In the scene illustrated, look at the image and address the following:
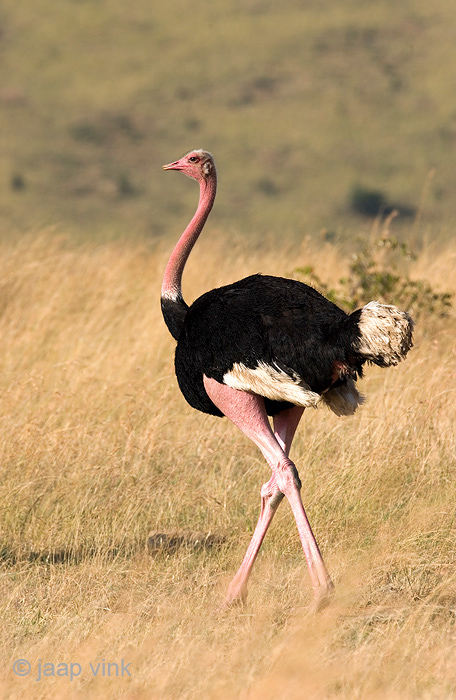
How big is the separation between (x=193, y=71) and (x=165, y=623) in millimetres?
40387

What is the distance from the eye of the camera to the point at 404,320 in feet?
13.6

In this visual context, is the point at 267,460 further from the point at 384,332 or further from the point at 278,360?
the point at 384,332

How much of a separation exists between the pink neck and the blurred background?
22675 mm

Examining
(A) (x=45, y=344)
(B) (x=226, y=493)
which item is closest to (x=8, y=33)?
(A) (x=45, y=344)

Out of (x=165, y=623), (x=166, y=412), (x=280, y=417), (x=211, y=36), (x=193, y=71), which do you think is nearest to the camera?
(x=165, y=623)

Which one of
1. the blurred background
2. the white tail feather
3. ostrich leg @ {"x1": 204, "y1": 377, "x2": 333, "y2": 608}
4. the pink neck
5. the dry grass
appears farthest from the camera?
the blurred background

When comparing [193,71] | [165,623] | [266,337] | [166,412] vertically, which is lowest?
[165,623]

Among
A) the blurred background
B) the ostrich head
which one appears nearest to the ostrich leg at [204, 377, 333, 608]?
the ostrich head

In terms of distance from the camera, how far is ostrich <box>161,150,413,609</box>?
13.9 ft

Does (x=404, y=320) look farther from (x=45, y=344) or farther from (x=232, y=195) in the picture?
(x=232, y=195)

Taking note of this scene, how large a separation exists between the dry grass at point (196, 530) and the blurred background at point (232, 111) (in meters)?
21.4

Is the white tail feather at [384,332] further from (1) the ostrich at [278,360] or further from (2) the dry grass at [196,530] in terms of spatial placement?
(2) the dry grass at [196,530]

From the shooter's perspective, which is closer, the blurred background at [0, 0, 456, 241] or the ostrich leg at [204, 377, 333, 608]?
the ostrich leg at [204, 377, 333, 608]

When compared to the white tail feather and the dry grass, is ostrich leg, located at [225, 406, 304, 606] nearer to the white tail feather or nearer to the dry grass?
the dry grass
